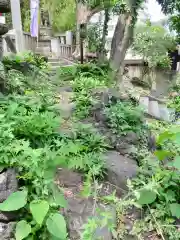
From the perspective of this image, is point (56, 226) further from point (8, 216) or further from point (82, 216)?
point (82, 216)

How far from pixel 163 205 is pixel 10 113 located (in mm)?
1616

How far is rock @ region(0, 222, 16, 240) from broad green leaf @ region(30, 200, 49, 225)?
0.19 metres

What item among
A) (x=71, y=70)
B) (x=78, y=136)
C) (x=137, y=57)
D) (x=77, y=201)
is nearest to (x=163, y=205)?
(x=77, y=201)

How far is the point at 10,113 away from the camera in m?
2.68

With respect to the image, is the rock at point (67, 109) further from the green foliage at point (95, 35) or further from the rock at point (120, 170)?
the green foliage at point (95, 35)

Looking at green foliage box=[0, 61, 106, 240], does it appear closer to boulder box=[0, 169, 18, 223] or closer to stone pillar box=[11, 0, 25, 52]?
boulder box=[0, 169, 18, 223]

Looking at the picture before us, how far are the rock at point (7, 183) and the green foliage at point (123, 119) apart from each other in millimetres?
1877

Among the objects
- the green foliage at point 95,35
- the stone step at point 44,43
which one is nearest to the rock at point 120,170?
the green foliage at point 95,35

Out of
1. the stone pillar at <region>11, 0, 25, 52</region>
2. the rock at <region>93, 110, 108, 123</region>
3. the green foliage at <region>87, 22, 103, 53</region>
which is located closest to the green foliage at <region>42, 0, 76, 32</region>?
the green foliage at <region>87, 22, 103, 53</region>

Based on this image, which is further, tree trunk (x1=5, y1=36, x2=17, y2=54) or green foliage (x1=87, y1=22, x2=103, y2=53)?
green foliage (x1=87, y1=22, x2=103, y2=53)

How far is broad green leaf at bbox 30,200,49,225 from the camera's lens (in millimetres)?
1642

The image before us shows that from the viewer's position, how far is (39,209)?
1709mm

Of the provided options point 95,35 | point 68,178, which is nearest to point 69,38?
point 95,35

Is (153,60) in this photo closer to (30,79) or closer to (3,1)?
(30,79)
